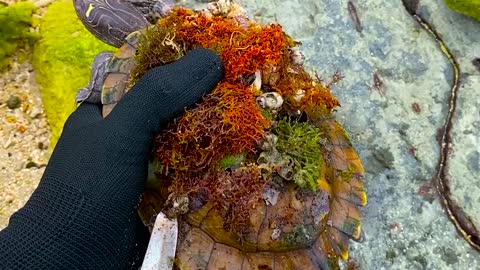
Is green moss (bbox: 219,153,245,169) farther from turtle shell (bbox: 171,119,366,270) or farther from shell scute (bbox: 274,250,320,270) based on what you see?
shell scute (bbox: 274,250,320,270)

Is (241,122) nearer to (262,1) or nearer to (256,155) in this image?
(256,155)

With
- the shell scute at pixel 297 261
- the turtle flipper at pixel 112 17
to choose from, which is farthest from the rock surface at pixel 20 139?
the shell scute at pixel 297 261

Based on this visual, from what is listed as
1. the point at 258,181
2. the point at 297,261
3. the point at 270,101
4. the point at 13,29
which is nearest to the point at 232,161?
the point at 258,181

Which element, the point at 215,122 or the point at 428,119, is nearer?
the point at 215,122

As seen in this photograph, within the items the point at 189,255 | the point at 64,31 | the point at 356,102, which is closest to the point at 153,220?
the point at 189,255

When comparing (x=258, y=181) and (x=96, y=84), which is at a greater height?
(x=258, y=181)

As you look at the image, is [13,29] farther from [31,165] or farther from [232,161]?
[232,161]

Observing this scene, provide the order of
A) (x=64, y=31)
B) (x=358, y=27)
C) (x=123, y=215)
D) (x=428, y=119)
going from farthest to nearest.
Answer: (x=64, y=31) < (x=358, y=27) < (x=428, y=119) < (x=123, y=215)
